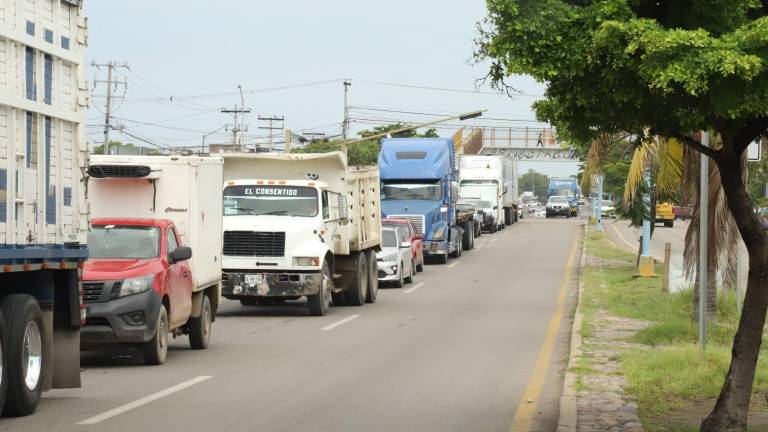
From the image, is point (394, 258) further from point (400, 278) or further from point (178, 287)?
point (178, 287)

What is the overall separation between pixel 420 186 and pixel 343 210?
17051 millimetres

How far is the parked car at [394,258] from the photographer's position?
3183 centimetres

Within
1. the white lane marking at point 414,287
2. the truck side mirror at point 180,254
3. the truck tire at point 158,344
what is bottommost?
the white lane marking at point 414,287

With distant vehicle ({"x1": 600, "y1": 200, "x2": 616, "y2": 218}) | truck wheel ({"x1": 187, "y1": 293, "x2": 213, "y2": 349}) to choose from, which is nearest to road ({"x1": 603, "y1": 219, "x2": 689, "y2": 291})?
distant vehicle ({"x1": 600, "y1": 200, "x2": 616, "y2": 218})

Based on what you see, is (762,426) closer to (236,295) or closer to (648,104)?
(648,104)

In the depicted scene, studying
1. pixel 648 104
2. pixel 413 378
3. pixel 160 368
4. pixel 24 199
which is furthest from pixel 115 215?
pixel 648 104

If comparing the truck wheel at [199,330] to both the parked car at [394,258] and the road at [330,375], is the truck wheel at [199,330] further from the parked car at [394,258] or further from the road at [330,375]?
the parked car at [394,258]

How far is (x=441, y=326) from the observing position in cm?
2180

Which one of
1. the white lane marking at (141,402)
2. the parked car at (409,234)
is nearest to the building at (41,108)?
the white lane marking at (141,402)

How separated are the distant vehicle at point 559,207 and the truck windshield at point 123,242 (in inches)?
Result: 3237

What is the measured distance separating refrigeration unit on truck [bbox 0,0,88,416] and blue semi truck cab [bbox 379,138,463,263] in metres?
29.5

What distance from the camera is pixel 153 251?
1614 cm

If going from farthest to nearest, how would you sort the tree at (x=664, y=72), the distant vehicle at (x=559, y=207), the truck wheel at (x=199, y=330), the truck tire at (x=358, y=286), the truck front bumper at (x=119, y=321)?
the distant vehicle at (x=559, y=207), the truck tire at (x=358, y=286), the truck wheel at (x=199, y=330), the truck front bumper at (x=119, y=321), the tree at (x=664, y=72)

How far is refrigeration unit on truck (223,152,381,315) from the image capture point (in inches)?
917
